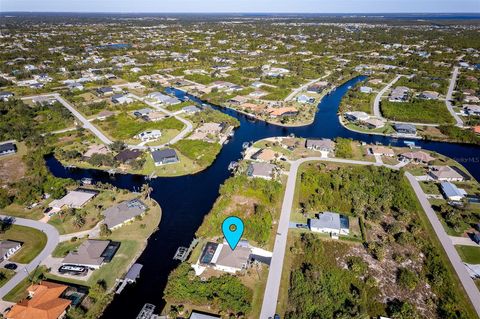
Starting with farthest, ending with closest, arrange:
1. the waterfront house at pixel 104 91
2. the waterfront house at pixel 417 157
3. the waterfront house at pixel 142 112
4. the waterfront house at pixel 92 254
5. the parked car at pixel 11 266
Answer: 1. the waterfront house at pixel 104 91
2. the waterfront house at pixel 142 112
3. the waterfront house at pixel 417 157
4. the parked car at pixel 11 266
5. the waterfront house at pixel 92 254

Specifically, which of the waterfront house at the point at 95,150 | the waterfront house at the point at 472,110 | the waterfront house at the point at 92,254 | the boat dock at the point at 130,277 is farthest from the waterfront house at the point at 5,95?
the waterfront house at the point at 472,110

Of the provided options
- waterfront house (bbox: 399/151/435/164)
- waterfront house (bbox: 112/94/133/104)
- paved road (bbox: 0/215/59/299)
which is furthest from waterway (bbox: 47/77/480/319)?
waterfront house (bbox: 112/94/133/104)

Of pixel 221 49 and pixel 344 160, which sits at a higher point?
pixel 221 49

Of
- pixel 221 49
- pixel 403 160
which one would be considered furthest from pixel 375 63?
pixel 403 160

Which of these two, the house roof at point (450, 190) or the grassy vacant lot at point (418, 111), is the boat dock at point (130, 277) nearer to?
the house roof at point (450, 190)

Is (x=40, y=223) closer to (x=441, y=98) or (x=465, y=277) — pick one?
(x=465, y=277)

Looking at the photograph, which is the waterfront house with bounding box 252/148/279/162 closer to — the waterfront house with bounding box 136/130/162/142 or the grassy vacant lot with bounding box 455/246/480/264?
the waterfront house with bounding box 136/130/162/142
